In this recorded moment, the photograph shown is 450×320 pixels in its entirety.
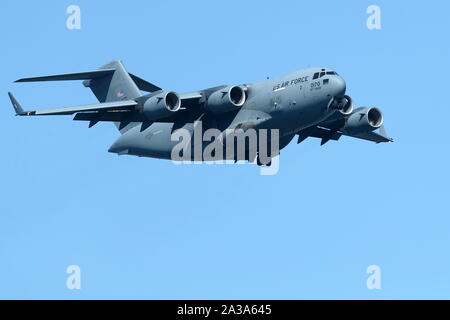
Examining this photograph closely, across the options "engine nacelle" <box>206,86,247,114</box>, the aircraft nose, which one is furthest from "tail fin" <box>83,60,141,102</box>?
the aircraft nose

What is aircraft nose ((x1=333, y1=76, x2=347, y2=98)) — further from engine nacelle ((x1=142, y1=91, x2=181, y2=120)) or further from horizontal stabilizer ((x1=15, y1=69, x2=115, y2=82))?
horizontal stabilizer ((x1=15, y1=69, x2=115, y2=82))

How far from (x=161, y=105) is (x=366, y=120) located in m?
7.26

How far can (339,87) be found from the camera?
30.8 m

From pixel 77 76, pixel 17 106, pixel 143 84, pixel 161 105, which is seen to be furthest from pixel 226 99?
pixel 77 76

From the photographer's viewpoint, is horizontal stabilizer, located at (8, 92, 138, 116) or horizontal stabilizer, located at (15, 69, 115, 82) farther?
horizontal stabilizer, located at (15, 69, 115, 82)

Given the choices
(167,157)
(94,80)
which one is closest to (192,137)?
(167,157)

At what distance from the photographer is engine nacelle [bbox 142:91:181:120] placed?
31.8m

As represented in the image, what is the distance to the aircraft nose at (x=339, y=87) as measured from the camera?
101 ft

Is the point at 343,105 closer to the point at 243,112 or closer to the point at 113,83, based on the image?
the point at 243,112

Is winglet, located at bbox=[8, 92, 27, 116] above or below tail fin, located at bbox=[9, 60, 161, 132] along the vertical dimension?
below

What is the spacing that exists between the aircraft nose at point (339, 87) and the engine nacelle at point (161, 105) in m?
5.03
